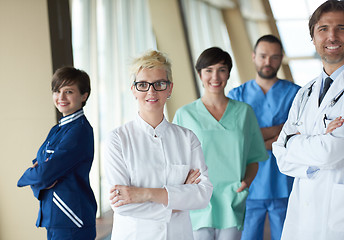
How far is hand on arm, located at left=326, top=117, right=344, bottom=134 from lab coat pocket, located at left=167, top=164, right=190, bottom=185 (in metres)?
0.58

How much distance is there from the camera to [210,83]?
211cm

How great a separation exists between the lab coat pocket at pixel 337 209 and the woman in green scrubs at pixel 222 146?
0.59 metres

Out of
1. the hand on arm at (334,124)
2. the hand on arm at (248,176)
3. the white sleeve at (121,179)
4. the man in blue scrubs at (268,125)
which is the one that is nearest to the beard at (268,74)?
the man in blue scrubs at (268,125)

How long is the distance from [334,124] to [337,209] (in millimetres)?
328

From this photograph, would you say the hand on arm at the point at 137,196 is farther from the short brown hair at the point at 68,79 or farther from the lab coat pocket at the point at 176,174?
the short brown hair at the point at 68,79

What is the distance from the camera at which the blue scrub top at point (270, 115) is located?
97.0 inches

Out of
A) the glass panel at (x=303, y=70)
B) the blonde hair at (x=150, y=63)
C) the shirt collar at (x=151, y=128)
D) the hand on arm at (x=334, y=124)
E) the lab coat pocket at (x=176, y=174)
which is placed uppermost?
the glass panel at (x=303, y=70)

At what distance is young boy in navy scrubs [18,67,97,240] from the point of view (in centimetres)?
174

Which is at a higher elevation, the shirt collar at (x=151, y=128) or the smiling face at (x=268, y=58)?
the smiling face at (x=268, y=58)

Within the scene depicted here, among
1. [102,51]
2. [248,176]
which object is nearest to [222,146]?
[248,176]

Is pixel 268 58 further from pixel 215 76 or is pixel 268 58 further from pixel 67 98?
pixel 67 98

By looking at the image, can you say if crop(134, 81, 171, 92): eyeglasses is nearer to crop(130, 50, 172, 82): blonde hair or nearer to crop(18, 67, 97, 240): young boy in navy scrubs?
crop(130, 50, 172, 82): blonde hair

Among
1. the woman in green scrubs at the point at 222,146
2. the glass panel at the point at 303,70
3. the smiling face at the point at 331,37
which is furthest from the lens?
the glass panel at the point at 303,70

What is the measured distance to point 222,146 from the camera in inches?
81.6
